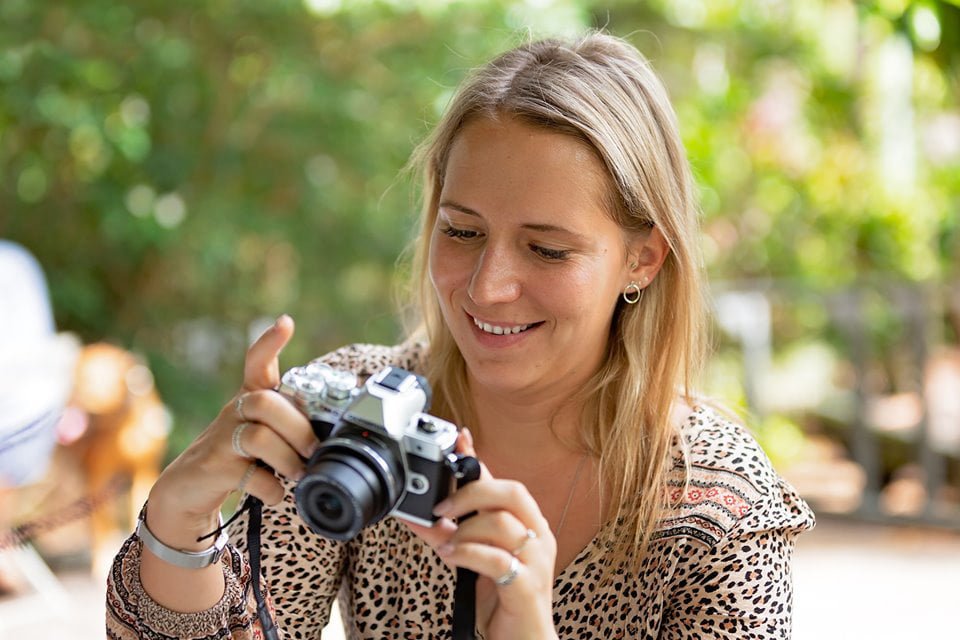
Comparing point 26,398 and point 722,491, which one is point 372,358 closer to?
point 722,491

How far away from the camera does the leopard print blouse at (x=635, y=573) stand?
4.67 feet

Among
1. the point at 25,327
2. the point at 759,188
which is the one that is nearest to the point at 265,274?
the point at 25,327

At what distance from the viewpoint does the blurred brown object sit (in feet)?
13.2

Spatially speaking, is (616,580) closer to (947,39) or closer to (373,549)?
(373,549)

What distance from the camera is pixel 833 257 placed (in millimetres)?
5797

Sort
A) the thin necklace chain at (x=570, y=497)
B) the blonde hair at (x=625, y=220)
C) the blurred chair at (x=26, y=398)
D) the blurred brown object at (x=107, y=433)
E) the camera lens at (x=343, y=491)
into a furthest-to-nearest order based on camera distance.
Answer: the blurred brown object at (x=107, y=433) < the blurred chair at (x=26, y=398) < the thin necklace chain at (x=570, y=497) < the blonde hair at (x=625, y=220) < the camera lens at (x=343, y=491)

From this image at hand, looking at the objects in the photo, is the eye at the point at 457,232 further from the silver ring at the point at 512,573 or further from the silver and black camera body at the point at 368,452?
the silver ring at the point at 512,573

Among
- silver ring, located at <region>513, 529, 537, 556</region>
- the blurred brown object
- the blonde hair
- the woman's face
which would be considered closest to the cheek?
the woman's face

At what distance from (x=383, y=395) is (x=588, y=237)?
0.38 m

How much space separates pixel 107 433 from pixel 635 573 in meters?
2.94

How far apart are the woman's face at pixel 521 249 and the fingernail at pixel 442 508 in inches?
10.8

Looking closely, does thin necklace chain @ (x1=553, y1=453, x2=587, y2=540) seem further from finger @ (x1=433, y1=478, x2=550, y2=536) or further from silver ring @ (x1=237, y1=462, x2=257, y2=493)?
silver ring @ (x1=237, y1=462, x2=257, y2=493)

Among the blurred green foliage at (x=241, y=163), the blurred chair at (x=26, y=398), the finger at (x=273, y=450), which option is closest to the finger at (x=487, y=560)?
the finger at (x=273, y=450)

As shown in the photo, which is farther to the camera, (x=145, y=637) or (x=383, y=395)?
(x=145, y=637)
